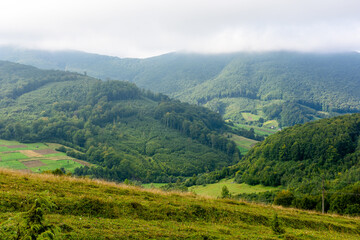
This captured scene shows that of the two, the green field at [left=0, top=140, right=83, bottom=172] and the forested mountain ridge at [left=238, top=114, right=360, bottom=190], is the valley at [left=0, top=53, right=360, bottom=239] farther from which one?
the green field at [left=0, top=140, right=83, bottom=172]

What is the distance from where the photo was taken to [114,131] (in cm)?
15575

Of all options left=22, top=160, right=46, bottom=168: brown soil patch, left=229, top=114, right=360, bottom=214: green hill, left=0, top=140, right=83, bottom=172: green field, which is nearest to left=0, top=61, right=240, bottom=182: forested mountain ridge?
left=0, top=140, right=83, bottom=172: green field

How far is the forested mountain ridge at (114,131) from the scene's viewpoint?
386ft

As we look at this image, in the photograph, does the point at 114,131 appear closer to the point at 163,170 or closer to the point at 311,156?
the point at 163,170

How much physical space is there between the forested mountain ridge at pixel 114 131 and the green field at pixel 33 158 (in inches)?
326

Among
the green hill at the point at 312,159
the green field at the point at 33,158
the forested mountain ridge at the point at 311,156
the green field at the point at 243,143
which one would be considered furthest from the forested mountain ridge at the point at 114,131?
the forested mountain ridge at the point at 311,156

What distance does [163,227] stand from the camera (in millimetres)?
14219

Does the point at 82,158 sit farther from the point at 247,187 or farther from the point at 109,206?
the point at 109,206

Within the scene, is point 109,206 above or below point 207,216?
above

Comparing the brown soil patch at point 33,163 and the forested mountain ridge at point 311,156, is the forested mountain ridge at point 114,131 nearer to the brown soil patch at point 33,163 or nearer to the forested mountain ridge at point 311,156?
the brown soil patch at point 33,163

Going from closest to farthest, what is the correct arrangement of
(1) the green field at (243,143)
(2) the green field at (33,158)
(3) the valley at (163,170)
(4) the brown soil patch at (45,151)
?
1. (3) the valley at (163,170)
2. (2) the green field at (33,158)
3. (4) the brown soil patch at (45,151)
4. (1) the green field at (243,143)

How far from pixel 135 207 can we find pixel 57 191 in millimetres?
5845

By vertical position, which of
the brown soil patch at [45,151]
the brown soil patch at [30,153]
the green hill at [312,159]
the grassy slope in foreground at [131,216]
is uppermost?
the grassy slope in foreground at [131,216]

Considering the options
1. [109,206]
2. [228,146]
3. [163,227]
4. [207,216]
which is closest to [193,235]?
[163,227]
